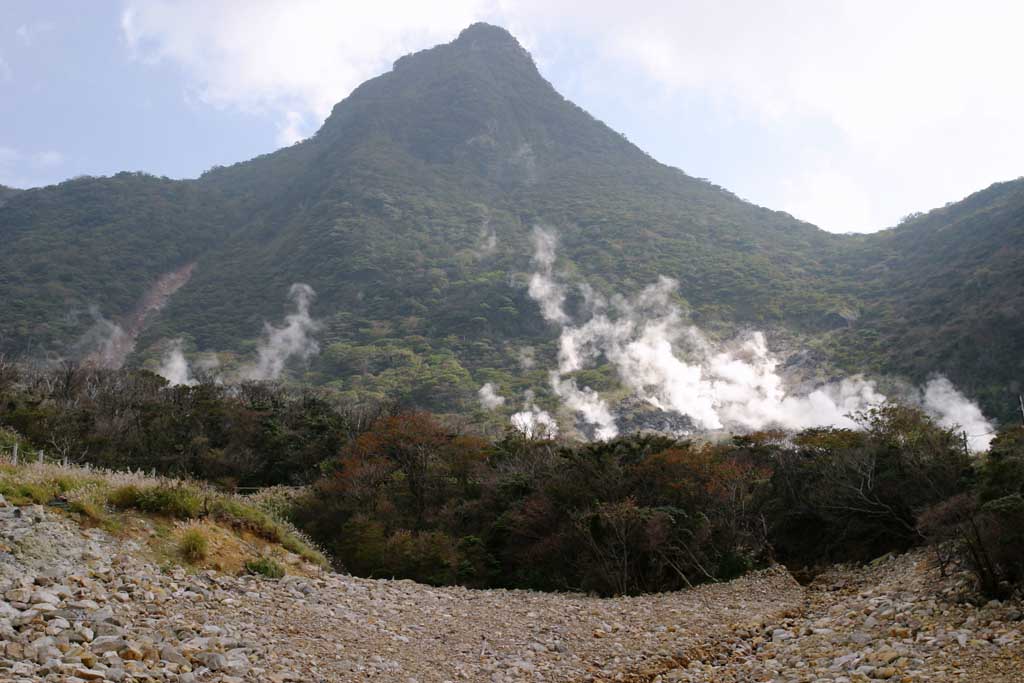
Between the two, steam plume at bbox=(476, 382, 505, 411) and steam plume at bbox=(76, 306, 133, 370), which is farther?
steam plume at bbox=(76, 306, 133, 370)

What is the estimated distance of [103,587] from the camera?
8961 mm

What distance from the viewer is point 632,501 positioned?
19.5 meters

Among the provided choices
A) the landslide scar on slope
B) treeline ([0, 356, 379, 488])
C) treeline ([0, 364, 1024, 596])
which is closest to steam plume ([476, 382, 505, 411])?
treeline ([0, 356, 379, 488])

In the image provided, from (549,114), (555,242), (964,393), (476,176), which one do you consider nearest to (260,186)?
(476,176)

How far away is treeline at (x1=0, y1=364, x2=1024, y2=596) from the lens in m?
18.7

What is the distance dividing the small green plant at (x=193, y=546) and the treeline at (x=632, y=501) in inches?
333

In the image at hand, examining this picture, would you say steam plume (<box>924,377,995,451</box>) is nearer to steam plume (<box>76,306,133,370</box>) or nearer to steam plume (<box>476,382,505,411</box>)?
steam plume (<box>476,382,505,411</box>)

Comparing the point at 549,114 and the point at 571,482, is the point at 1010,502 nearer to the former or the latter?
the point at 571,482

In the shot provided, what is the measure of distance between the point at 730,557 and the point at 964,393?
4215cm

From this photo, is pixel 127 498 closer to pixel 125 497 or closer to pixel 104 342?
pixel 125 497

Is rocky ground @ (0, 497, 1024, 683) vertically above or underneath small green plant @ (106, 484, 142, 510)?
underneath

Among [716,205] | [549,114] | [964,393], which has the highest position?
[549,114]

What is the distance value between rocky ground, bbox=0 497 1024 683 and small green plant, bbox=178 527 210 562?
562 millimetres

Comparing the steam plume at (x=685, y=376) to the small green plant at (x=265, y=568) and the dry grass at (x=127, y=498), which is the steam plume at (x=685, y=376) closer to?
the dry grass at (x=127, y=498)
